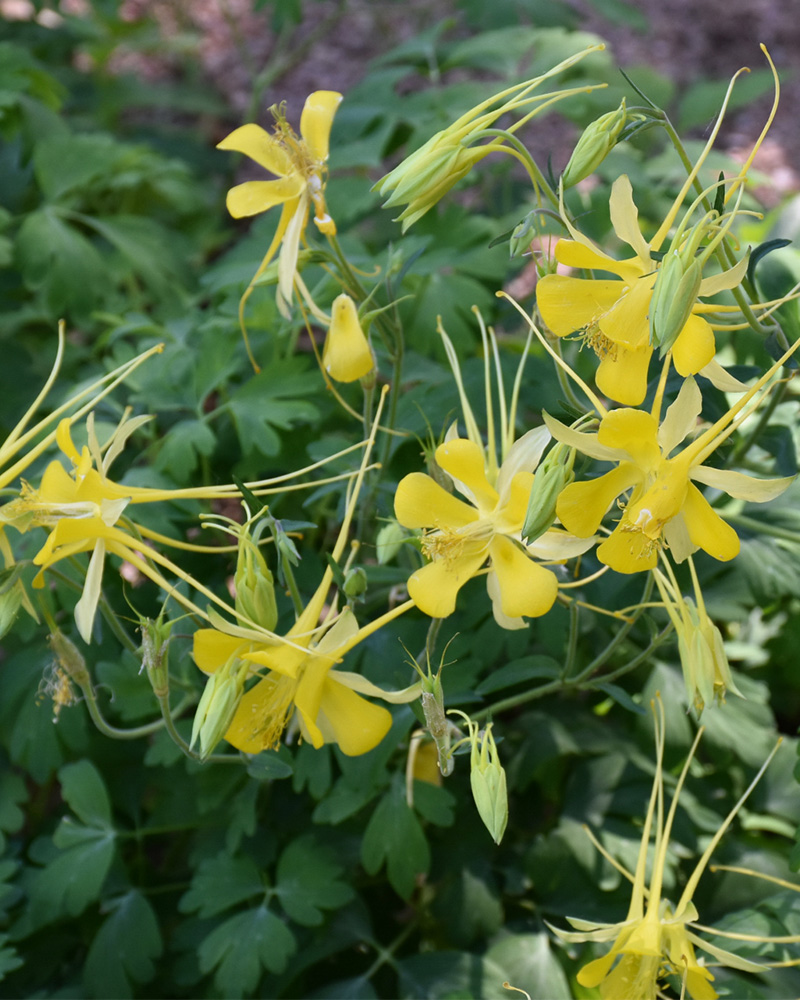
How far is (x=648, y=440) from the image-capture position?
2.38 feet

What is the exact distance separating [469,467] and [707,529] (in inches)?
8.5

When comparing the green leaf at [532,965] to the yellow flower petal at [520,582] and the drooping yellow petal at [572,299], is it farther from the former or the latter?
the drooping yellow petal at [572,299]

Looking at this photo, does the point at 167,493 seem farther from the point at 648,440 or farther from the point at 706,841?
the point at 706,841

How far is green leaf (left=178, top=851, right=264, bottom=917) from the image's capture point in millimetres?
1188

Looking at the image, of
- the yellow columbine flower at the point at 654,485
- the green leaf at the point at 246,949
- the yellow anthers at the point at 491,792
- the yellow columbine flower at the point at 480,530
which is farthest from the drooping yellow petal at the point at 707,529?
the green leaf at the point at 246,949

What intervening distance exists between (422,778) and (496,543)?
528 mm

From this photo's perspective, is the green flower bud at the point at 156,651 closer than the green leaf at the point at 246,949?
Yes

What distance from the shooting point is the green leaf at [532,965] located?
118 cm

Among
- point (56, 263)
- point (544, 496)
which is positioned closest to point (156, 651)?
point (544, 496)

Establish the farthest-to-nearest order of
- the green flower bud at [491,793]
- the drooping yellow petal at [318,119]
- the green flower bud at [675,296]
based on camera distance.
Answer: the drooping yellow petal at [318,119]
the green flower bud at [491,793]
the green flower bud at [675,296]

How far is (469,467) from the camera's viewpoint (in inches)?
32.0

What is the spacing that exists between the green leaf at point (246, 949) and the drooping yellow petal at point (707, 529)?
2.52 feet

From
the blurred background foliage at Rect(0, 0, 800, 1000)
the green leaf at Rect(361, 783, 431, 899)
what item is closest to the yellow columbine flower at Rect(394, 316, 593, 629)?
the blurred background foliage at Rect(0, 0, 800, 1000)

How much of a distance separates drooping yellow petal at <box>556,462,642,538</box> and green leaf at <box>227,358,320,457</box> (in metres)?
0.62
